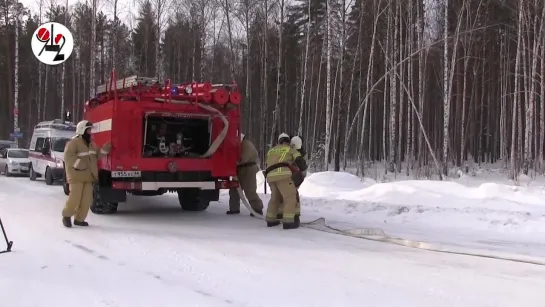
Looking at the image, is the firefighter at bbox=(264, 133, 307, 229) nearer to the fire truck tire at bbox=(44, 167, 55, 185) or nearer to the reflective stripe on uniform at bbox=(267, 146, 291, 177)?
the reflective stripe on uniform at bbox=(267, 146, 291, 177)

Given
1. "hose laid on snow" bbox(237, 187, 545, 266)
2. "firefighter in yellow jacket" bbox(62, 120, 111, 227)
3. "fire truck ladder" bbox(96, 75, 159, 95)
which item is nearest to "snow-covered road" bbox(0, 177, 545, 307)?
"hose laid on snow" bbox(237, 187, 545, 266)

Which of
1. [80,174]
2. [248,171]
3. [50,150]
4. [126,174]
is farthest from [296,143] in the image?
[50,150]

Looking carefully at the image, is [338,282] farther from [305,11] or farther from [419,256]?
[305,11]

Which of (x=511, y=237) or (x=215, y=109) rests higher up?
(x=215, y=109)

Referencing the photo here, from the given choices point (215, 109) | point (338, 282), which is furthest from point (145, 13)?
point (338, 282)

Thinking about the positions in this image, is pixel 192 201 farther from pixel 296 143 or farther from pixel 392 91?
pixel 392 91

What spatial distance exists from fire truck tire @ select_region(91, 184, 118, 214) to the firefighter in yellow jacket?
4.12 feet

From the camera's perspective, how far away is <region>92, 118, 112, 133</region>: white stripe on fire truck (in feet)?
30.9

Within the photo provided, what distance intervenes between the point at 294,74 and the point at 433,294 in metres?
39.9

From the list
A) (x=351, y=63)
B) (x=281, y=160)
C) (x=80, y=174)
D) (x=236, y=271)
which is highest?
(x=351, y=63)

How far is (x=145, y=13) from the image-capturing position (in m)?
36.8

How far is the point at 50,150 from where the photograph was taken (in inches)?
744

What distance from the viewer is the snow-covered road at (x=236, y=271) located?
16.4 ft

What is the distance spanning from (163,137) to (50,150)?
10706mm
